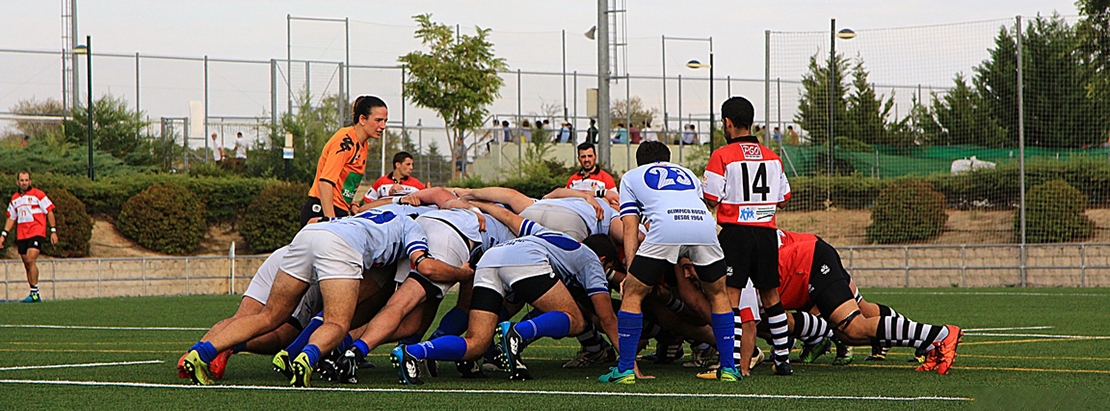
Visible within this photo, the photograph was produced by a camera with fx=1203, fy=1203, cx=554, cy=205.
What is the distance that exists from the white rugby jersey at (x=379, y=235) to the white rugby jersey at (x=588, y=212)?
1.13 m

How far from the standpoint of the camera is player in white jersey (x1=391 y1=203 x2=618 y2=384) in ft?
23.3

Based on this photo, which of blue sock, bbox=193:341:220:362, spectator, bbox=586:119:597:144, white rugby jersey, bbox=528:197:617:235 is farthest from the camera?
spectator, bbox=586:119:597:144

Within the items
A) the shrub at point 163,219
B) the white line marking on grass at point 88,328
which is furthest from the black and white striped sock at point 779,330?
the shrub at point 163,219

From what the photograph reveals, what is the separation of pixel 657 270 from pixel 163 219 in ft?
59.9

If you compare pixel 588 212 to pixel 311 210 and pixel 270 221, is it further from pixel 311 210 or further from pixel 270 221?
pixel 270 221

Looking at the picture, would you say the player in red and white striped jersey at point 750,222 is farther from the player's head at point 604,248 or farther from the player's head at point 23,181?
the player's head at point 23,181

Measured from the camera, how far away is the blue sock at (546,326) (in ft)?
23.6

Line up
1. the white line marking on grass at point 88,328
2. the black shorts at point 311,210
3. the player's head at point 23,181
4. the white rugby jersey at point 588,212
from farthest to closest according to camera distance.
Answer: the player's head at point 23,181, the white line marking on grass at point 88,328, the black shorts at point 311,210, the white rugby jersey at point 588,212

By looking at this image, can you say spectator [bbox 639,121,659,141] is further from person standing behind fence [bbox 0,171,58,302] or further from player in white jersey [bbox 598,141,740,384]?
player in white jersey [bbox 598,141,740,384]

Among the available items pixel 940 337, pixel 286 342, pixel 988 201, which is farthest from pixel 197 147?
pixel 940 337

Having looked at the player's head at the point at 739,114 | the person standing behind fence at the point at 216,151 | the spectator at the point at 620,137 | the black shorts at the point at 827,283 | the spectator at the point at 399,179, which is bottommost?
the black shorts at the point at 827,283

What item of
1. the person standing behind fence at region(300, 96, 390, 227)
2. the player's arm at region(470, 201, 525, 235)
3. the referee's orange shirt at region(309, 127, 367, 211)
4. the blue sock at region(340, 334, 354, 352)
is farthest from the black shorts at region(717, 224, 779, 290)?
the referee's orange shirt at region(309, 127, 367, 211)

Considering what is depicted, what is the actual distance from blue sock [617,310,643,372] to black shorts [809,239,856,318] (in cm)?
136

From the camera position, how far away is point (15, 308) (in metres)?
16.8
